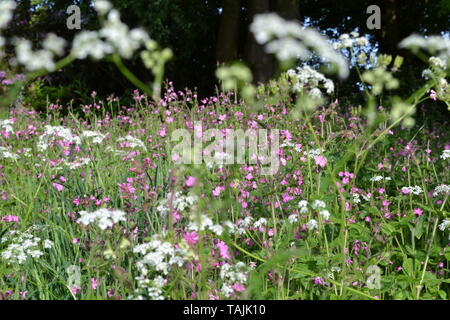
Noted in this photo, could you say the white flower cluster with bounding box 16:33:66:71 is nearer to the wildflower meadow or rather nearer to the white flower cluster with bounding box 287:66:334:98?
the wildflower meadow

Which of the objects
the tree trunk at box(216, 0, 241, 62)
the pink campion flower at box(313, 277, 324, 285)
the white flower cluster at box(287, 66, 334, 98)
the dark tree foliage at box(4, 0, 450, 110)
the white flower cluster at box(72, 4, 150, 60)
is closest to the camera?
the white flower cluster at box(72, 4, 150, 60)

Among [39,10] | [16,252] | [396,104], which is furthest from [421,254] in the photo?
[39,10]

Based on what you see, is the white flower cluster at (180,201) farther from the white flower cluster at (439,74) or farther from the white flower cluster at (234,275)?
the white flower cluster at (439,74)

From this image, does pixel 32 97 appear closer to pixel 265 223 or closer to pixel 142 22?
pixel 142 22

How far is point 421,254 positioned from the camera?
2.83m

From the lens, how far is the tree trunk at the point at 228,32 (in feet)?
35.7

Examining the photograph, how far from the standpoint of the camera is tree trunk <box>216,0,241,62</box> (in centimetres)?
1088

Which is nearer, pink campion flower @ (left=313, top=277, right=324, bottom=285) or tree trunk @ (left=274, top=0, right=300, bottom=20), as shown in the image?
pink campion flower @ (left=313, top=277, right=324, bottom=285)

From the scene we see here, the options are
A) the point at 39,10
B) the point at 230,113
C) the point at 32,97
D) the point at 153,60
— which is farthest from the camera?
the point at 39,10

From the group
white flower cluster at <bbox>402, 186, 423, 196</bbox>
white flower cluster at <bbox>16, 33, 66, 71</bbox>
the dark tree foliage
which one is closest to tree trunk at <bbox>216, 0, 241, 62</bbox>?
the dark tree foliage

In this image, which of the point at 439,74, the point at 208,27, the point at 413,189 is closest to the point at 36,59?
the point at 439,74

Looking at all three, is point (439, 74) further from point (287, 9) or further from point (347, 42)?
point (287, 9)

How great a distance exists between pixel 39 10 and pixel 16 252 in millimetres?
13917

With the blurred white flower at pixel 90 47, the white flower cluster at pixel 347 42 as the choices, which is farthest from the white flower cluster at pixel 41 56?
the white flower cluster at pixel 347 42
